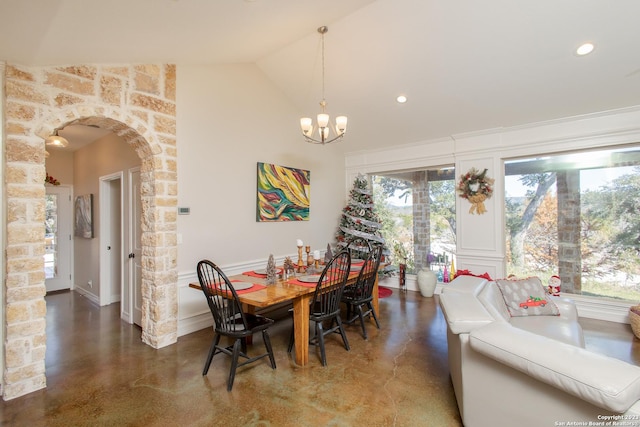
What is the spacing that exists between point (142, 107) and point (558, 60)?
4.40m

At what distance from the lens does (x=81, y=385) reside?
2.46 metres

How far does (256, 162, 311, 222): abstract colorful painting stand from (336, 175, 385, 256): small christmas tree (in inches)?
33.8

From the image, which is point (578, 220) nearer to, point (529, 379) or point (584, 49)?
point (584, 49)

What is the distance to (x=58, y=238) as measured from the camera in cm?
566

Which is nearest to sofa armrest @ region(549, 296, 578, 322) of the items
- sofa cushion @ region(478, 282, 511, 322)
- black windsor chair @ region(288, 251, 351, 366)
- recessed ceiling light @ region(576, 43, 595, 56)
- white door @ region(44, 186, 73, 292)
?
sofa cushion @ region(478, 282, 511, 322)

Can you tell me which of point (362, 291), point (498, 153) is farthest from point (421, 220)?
point (362, 291)

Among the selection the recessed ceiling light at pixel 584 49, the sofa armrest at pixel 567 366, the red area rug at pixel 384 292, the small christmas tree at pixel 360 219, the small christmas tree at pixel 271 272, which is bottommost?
the red area rug at pixel 384 292

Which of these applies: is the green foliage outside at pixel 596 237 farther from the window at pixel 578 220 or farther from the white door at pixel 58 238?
the white door at pixel 58 238

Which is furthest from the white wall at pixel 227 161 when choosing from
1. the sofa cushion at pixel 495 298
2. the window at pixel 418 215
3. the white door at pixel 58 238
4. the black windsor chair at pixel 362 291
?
the white door at pixel 58 238

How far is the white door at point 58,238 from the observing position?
5547mm

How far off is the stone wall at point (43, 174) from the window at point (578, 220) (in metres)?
4.76

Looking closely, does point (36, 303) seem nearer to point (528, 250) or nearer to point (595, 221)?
point (528, 250)

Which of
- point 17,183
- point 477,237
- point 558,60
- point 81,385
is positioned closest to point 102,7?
point 17,183

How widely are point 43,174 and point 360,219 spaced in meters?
4.24
